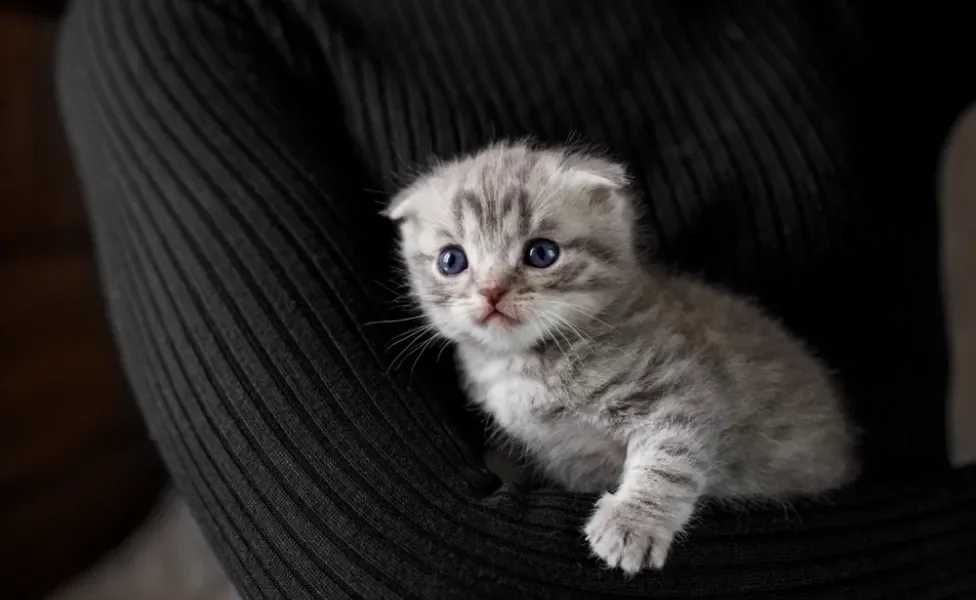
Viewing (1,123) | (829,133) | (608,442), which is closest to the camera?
(608,442)

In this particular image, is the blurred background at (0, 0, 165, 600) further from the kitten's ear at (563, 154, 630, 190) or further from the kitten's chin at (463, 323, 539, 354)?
the kitten's ear at (563, 154, 630, 190)

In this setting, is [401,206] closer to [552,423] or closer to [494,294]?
[494,294]

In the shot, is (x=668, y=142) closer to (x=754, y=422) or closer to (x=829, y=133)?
(x=829, y=133)

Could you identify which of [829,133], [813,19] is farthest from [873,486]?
[813,19]

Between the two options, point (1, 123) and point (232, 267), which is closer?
point (232, 267)

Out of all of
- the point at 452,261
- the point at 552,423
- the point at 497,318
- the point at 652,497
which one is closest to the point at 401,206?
the point at 452,261

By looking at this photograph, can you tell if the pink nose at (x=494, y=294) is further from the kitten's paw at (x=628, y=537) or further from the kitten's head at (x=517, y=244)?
the kitten's paw at (x=628, y=537)

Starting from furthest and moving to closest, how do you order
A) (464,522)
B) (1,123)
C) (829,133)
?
(1,123), (829,133), (464,522)
